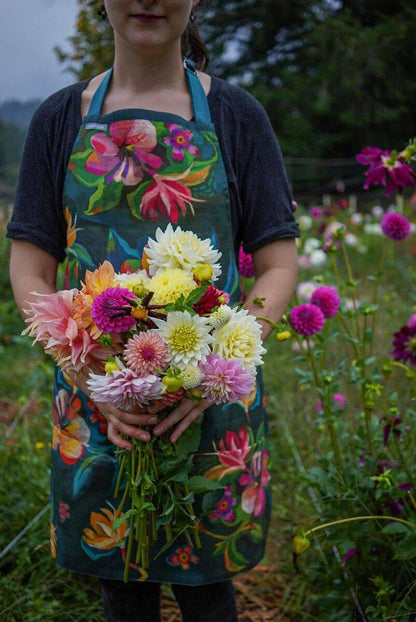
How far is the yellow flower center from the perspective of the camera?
2.93 ft

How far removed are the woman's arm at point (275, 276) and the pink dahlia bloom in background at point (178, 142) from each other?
0.26 meters

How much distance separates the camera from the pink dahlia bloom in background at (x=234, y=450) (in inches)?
49.9

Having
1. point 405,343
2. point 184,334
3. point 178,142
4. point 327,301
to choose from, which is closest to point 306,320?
point 327,301

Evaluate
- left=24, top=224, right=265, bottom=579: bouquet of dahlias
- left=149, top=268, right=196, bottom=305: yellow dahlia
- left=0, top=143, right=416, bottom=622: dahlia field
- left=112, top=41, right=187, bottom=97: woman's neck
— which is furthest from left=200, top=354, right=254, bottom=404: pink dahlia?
left=112, top=41, right=187, bottom=97: woman's neck

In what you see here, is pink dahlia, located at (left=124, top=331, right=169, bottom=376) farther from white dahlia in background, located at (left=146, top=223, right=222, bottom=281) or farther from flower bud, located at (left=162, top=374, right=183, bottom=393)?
white dahlia in background, located at (left=146, top=223, right=222, bottom=281)

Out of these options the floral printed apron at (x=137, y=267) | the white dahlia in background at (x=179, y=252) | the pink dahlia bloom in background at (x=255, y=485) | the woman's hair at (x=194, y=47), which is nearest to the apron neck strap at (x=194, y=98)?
the floral printed apron at (x=137, y=267)

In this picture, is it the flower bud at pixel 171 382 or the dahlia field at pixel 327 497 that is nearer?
the flower bud at pixel 171 382

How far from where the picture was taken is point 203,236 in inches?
48.5

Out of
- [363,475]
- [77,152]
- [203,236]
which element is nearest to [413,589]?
[363,475]

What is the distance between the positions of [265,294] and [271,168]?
0.27m

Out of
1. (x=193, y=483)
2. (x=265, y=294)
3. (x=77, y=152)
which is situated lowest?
(x=193, y=483)

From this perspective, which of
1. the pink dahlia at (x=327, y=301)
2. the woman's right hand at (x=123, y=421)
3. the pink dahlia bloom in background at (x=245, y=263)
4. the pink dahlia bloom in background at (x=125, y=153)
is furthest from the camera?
the pink dahlia at (x=327, y=301)

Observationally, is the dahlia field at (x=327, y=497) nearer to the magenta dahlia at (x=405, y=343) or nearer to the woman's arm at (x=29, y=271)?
the magenta dahlia at (x=405, y=343)

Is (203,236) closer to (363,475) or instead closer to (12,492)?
(363,475)
